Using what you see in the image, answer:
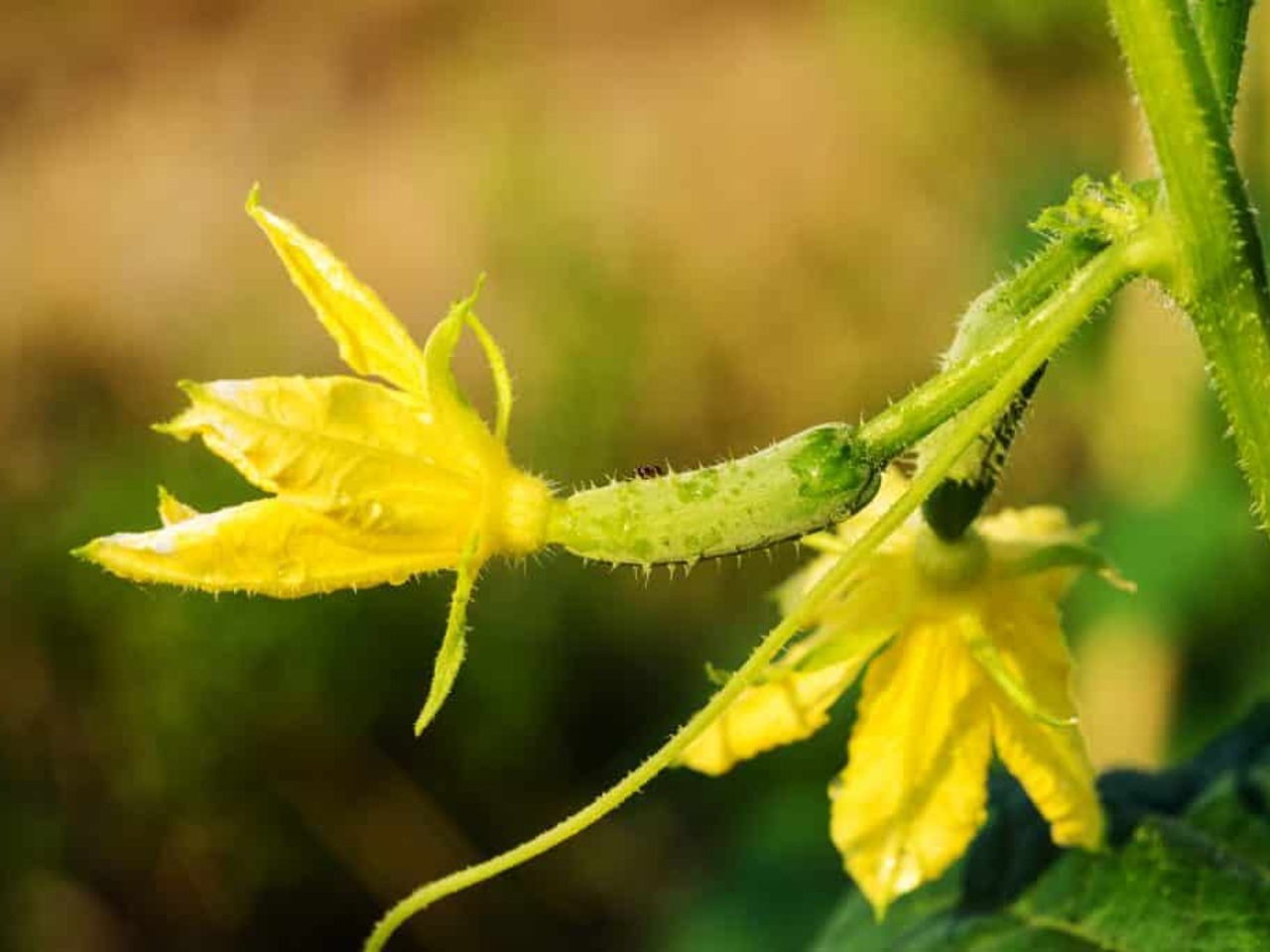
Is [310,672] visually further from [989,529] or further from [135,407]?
[989,529]

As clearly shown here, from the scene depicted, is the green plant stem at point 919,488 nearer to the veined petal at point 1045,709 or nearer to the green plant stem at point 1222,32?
the green plant stem at point 1222,32

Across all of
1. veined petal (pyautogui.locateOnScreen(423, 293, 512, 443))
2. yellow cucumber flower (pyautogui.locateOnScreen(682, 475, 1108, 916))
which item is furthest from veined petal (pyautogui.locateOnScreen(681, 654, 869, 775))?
veined petal (pyautogui.locateOnScreen(423, 293, 512, 443))

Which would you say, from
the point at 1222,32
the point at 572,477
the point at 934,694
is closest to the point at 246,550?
the point at 934,694

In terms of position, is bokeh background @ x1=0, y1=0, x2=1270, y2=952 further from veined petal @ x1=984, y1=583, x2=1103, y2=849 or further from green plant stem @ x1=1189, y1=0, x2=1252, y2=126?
green plant stem @ x1=1189, y1=0, x2=1252, y2=126

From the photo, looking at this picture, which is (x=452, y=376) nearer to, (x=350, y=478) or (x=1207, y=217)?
(x=350, y=478)

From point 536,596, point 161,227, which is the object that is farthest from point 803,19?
point 536,596

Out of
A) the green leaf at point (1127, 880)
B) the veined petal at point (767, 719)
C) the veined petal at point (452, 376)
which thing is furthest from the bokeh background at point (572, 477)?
the veined petal at point (452, 376)
